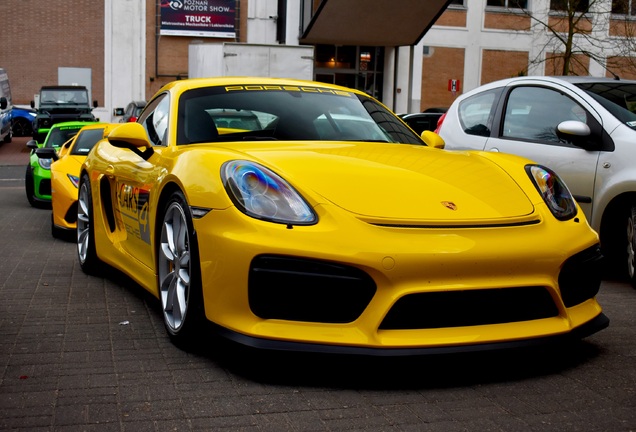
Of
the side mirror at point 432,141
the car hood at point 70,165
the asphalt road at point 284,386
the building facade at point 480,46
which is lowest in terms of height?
the asphalt road at point 284,386

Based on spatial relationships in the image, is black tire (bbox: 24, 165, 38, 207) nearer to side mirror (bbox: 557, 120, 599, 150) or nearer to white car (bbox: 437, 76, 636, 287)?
white car (bbox: 437, 76, 636, 287)

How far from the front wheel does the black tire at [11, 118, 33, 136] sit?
109 feet

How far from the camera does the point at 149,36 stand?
41.2m

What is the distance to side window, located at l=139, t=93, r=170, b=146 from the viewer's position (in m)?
5.38

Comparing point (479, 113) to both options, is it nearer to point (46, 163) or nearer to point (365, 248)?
point (365, 248)

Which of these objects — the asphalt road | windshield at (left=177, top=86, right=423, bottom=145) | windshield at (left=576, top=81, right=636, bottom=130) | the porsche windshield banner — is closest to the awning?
the porsche windshield banner

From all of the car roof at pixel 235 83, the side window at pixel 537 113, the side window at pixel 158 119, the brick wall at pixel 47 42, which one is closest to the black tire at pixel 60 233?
the side window at pixel 158 119

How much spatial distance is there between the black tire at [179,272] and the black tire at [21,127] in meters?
33.9

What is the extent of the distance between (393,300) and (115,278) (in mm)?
3461

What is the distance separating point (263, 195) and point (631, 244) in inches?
141

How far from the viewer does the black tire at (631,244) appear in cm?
645

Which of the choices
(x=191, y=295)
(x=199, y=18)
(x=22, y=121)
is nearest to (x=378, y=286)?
(x=191, y=295)

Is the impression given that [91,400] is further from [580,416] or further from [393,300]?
[580,416]

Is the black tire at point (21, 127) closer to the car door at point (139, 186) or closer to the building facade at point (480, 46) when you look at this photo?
the building facade at point (480, 46)
